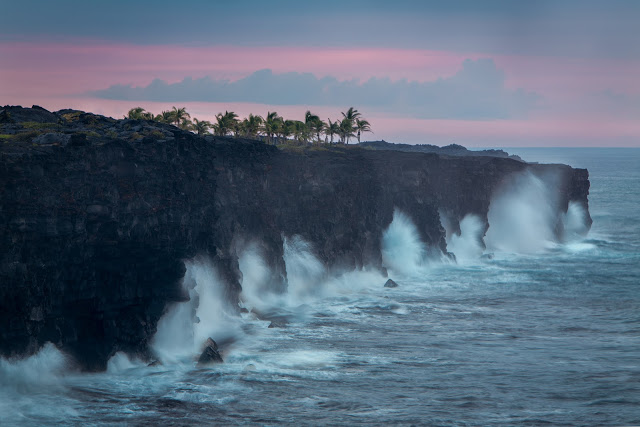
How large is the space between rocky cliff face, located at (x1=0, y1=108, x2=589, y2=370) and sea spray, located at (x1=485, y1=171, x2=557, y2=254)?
137 feet

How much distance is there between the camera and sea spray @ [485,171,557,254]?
112438 millimetres

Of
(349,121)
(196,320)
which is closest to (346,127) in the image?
(349,121)

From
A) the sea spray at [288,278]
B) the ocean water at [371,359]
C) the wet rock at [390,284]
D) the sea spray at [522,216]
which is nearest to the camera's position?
the ocean water at [371,359]

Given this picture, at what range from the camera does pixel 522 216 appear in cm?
11738

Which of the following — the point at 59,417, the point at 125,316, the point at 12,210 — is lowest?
the point at 59,417

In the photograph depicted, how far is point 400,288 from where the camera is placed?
76.6 metres

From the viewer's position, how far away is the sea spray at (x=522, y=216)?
369 ft

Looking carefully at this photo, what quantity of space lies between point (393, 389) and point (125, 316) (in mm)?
17452

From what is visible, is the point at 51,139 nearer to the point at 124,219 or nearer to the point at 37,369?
the point at 124,219

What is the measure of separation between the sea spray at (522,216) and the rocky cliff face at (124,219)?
4189 centimetres

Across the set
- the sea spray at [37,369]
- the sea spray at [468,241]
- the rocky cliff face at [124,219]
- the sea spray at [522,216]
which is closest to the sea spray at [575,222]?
the sea spray at [522,216]

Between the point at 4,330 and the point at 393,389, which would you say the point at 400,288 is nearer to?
the point at 393,389

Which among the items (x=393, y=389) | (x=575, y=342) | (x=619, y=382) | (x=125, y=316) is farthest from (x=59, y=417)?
(x=575, y=342)

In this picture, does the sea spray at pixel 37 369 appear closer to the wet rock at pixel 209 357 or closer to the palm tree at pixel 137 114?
the wet rock at pixel 209 357
